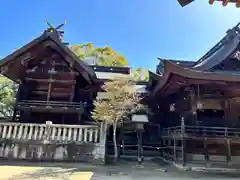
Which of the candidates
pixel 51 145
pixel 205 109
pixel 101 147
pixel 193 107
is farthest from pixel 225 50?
pixel 51 145

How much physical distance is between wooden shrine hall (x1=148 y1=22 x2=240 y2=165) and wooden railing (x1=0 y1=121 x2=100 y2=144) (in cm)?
408

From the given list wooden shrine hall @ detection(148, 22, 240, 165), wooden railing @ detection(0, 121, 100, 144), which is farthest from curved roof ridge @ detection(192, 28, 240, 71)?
wooden railing @ detection(0, 121, 100, 144)

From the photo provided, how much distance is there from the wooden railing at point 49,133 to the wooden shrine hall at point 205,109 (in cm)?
408

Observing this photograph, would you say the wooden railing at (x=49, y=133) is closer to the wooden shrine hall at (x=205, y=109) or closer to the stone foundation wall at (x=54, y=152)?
the stone foundation wall at (x=54, y=152)

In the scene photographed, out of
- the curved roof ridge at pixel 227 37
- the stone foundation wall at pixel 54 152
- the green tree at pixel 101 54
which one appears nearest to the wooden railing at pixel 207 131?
the stone foundation wall at pixel 54 152

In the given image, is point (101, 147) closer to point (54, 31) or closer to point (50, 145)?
point (50, 145)

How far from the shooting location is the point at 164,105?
1462cm

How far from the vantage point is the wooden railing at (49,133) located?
939cm

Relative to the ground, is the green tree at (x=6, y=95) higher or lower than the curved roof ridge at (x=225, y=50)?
lower

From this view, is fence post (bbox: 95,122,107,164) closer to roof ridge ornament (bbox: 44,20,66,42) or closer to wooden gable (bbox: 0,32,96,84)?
wooden gable (bbox: 0,32,96,84)

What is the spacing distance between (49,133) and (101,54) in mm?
20968

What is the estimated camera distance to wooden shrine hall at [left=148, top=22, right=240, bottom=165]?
9.55 m

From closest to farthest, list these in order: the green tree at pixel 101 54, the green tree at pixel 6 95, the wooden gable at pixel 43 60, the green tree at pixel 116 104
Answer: the green tree at pixel 116 104 < the wooden gable at pixel 43 60 < the green tree at pixel 6 95 < the green tree at pixel 101 54

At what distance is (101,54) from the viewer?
29.3m
